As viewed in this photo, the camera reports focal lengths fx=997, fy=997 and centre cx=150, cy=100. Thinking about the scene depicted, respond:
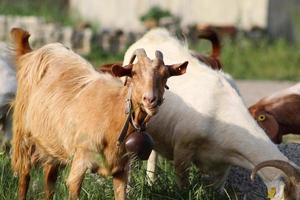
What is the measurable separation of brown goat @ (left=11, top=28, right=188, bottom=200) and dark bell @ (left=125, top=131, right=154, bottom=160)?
0.32ft

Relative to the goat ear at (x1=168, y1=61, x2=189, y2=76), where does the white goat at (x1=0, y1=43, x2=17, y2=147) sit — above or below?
below

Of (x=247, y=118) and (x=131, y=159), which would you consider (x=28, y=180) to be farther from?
(x=247, y=118)

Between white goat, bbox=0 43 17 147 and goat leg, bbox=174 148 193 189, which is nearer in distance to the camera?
goat leg, bbox=174 148 193 189

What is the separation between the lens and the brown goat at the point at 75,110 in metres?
7.15

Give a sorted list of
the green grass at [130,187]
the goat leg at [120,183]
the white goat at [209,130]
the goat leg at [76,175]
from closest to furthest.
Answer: the goat leg at [76,175] < the goat leg at [120,183] < the green grass at [130,187] < the white goat at [209,130]

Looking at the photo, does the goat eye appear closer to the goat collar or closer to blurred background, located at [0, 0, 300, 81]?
the goat collar

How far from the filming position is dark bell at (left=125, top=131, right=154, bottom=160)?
7250 millimetres

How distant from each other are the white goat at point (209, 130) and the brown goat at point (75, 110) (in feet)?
3.65

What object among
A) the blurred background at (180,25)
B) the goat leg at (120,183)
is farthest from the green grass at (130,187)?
the blurred background at (180,25)

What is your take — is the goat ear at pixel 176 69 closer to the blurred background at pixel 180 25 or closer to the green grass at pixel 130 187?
the green grass at pixel 130 187

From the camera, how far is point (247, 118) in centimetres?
888

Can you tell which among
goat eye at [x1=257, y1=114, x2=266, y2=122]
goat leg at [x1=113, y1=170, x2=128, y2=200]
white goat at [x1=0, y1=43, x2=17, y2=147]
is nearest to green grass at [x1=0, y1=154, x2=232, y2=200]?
goat leg at [x1=113, y1=170, x2=128, y2=200]

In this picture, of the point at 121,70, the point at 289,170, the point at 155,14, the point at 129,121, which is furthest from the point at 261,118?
the point at 155,14

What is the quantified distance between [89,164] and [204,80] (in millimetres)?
2056
